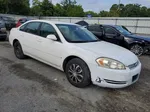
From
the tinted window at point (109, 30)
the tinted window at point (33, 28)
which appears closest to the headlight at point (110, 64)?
the tinted window at point (33, 28)

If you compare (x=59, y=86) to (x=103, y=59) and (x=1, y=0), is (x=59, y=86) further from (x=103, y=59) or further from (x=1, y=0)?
(x=1, y=0)

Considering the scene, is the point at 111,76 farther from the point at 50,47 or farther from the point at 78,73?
the point at 50,47

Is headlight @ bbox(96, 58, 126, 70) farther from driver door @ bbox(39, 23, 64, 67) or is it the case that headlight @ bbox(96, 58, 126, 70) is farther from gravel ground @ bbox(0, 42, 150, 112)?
driver door @ bbox(39, 23, 64, 67)

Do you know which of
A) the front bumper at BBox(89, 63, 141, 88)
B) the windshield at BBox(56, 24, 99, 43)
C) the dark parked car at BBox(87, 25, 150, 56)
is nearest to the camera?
the front bumper at BBox(89, 63, 141, 88)

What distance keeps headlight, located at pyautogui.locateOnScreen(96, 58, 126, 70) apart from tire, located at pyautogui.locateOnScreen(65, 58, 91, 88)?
352 mm

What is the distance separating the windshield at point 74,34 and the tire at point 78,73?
0.66 m

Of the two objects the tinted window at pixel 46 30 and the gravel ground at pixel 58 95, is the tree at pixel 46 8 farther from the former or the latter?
the gravel ground at pixel 58 95

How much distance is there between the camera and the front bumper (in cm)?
326

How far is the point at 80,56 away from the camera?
11.7 feet

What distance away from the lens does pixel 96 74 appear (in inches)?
132

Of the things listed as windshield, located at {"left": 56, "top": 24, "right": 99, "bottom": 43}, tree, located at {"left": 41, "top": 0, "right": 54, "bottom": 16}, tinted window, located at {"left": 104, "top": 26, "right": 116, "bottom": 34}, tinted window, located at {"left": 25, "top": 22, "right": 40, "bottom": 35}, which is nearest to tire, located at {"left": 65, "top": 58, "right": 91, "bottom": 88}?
windshield, located at {"left": 56, "top": 24, "right": 99, "bottom": 43}

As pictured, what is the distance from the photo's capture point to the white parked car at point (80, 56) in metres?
3.31

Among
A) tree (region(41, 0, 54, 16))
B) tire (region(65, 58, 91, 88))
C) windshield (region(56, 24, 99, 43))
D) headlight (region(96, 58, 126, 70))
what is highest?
tree (region(41, 0, 54, 16))

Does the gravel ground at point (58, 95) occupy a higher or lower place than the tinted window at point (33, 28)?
lower
